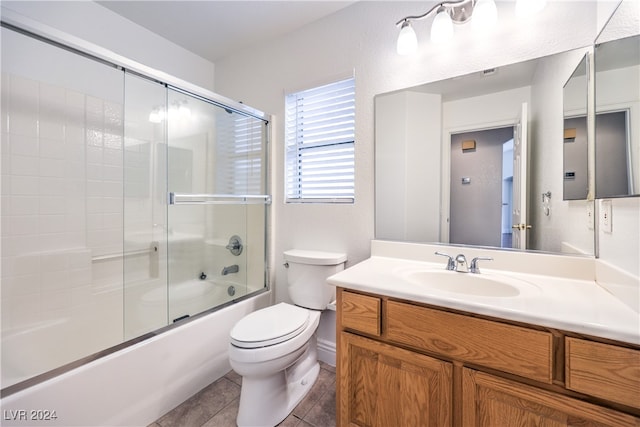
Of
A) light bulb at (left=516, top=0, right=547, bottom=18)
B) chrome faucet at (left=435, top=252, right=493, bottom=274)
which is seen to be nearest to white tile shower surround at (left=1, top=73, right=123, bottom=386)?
chrome faucet at (left=435, top=252, right=493, bottom=274)

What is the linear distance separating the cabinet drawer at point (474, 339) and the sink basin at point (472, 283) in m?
0.16

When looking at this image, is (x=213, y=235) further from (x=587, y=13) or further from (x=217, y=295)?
(x=587, y=13)

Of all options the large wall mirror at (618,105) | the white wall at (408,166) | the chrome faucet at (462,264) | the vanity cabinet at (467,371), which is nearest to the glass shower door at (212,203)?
the white wall at (408,166)

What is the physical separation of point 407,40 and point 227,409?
7.38 ft

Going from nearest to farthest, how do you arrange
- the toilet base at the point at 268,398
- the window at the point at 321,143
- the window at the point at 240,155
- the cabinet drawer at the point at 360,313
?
1. the cabinet drawer at the point at 360,313
2. the toilet base at the point at 268,398
3. the window at the point at 321,143
4. the window at the point at 240,155

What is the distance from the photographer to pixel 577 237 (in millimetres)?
1162

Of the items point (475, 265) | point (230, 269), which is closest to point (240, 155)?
point (230, 269)

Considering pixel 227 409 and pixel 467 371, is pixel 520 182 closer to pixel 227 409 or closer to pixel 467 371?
pixel 467 371

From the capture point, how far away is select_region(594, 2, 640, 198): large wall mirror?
0.82 m

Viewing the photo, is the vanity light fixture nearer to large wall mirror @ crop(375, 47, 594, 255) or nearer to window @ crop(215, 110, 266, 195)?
large wall mirror @ crop(375, 47, 594, 255)

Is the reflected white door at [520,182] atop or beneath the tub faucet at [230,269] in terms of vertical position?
atop

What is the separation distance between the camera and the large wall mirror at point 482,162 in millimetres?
1202

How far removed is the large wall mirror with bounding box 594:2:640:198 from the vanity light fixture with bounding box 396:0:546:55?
13.7 inches

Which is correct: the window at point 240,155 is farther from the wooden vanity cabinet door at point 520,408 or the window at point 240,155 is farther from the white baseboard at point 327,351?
the wooden vanity cabinet door at point 520,408
